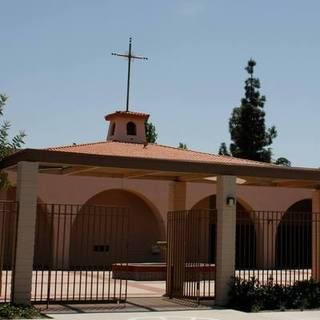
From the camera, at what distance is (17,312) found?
12.8m

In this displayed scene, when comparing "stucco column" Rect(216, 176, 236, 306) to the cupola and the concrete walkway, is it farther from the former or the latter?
the cupola

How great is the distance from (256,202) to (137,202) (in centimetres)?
543

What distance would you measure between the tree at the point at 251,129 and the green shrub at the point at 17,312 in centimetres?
3431

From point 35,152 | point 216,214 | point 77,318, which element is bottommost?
point 77,318

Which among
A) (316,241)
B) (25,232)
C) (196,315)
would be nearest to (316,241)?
(316,241)

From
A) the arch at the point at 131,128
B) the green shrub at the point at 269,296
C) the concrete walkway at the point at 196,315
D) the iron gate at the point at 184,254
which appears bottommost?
the concrete walkway at the point at 196,315

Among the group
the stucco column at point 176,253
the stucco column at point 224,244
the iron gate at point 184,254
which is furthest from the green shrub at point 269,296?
the stucco column at point 176,253

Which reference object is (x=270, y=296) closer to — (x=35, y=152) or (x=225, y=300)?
(x=225, y=300)

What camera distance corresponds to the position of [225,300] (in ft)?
50.1

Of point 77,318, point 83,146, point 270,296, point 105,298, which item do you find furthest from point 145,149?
point 77,318

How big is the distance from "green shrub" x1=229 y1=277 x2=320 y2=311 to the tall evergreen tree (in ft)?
101

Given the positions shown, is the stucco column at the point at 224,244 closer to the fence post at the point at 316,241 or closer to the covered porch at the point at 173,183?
the covered porch at the point at 173,183

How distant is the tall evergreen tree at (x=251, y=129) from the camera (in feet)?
152

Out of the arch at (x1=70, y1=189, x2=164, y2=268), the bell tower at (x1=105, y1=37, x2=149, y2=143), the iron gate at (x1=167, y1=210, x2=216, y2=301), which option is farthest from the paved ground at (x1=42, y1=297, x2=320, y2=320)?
the bell tower at (x1=105, y1=37, x2=149, y2=143)
